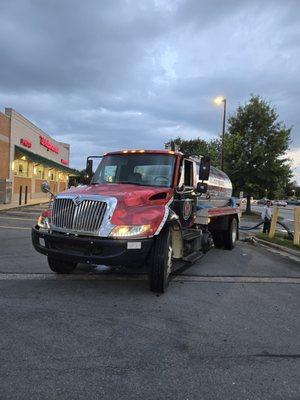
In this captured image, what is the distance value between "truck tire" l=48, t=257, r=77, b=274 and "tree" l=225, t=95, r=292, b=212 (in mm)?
26840

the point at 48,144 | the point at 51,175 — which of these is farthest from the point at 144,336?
the point at 51,175

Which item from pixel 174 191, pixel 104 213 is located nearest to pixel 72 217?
pixel 104 213

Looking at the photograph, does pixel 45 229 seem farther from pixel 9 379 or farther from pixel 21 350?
pixel 9 379

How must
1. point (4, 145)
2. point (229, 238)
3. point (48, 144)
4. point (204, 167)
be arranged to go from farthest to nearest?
point (48, 144)
point (4, 145)
point (229, 238)
point (204, 167)

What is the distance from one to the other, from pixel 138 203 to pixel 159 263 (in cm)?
99

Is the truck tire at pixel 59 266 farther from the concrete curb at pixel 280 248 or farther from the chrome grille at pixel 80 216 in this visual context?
the concrete curb at pixel 280 248

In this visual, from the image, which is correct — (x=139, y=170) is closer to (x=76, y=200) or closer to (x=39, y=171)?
(x=76, y=200)

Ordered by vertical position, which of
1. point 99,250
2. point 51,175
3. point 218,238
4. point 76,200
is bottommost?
point 218,238

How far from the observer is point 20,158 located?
34281 millimetres

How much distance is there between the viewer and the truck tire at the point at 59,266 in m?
7.84

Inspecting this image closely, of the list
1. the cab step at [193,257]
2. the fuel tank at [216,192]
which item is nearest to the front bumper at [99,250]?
the cab step at [193,257]

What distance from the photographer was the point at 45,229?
275 inches

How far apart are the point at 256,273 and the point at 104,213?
13.2 feet

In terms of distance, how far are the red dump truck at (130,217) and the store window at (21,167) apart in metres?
26.1
